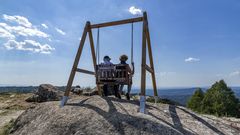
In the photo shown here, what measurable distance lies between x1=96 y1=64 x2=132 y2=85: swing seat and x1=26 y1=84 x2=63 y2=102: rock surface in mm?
8499

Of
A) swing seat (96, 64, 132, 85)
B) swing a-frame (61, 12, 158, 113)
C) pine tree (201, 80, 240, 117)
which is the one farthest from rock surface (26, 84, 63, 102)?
pine tree (201, 80, 240, 117)

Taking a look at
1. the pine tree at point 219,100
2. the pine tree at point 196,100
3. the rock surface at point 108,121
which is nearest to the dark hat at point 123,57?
the rock surface at point 108,121

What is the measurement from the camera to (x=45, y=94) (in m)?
19.6

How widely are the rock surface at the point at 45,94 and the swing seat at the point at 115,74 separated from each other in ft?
27.9

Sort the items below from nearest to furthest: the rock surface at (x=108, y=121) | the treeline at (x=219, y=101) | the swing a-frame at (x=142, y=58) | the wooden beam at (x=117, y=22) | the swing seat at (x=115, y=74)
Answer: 1. the rock surface at (x=108, y=121)
2. the swing a-frame at (x=142, y=58)
3. the wooden beam at (x=117, y=22)
4. the swing seat at (x=115, y=74)
5. the treeline at (x=219, y=101)

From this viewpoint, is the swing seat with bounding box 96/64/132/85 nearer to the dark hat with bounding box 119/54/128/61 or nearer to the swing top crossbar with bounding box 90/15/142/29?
the dark hat with bounding box 119/54/128/61

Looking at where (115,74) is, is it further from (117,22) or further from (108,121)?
(108,121)

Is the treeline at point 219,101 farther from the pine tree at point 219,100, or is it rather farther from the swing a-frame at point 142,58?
the swing a-frame at point 142,58

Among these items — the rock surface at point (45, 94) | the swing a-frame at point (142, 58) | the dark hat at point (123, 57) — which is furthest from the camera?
the rock surface at point (45, 94)

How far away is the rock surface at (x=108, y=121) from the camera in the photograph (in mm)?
7832

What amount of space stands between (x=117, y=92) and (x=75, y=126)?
3.56 m

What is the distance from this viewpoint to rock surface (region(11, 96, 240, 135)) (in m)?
7.83

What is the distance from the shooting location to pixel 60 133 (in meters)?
8.34

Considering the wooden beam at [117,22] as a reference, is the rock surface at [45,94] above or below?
below
